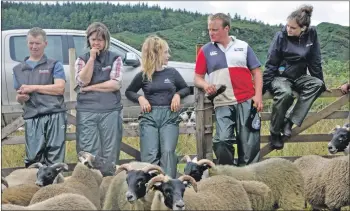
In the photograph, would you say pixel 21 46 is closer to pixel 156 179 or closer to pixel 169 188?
pixel 156 179

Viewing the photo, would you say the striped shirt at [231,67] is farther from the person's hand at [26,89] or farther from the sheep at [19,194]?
the sheep at [19,194]

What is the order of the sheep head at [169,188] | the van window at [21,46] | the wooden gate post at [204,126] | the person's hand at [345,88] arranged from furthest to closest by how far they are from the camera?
the van window at [21,46] → the person's hand at [345,88] → the wooden gate post at [204,126] → the sheep head at [169,188]

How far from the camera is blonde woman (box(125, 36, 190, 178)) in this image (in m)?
7.72

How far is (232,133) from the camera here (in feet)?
25.8

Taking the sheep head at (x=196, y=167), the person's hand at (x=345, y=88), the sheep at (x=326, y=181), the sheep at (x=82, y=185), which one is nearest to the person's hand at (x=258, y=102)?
the sheep head at (x=196, y=167)

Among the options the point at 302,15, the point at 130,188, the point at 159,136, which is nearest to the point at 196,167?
the point at 159,136

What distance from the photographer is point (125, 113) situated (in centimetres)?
881

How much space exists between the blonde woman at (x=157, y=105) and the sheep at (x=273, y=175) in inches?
16.5

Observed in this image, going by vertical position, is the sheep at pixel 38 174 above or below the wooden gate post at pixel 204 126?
below

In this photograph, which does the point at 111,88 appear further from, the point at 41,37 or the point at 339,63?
the point at 339,63

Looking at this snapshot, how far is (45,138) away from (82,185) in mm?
801

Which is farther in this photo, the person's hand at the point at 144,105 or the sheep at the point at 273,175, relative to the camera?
the person's hand at the point at 144,105

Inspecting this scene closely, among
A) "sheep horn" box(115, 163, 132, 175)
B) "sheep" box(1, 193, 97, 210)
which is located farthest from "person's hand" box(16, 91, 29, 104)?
"sheep" box(1, 193, 97, 210)

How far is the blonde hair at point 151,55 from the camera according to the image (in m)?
7.77
